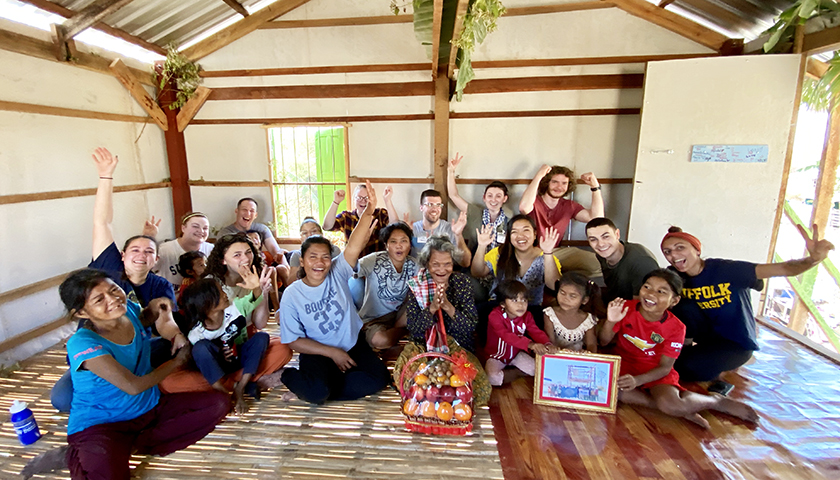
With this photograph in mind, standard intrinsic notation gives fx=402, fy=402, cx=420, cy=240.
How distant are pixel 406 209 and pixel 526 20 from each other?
260 cm

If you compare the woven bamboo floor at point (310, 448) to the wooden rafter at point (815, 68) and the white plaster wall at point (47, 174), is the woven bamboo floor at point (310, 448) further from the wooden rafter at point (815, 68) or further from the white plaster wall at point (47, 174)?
the wooden rafter at point (815, 68)

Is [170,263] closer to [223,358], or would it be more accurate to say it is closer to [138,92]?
[223,358]

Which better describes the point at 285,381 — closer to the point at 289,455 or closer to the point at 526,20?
the point at 289,455

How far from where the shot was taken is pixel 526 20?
457 cm

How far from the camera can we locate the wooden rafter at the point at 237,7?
4366 millimetres

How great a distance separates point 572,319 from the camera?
267cm

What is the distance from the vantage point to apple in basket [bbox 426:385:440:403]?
222 cm

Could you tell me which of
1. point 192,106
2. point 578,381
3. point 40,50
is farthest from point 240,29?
point 578,381

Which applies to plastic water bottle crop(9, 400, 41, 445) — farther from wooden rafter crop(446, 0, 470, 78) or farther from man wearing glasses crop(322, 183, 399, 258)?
wooden rafter crop(446, 0, 470, 78)

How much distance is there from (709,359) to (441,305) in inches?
71.3

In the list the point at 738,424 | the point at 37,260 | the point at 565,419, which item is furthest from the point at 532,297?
the point at 37,260

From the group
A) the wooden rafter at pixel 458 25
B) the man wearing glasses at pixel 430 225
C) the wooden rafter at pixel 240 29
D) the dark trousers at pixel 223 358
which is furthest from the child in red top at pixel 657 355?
the wooden rafter at pixel 240 29

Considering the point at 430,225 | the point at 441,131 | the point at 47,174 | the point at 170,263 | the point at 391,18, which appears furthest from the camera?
the point at 441,131

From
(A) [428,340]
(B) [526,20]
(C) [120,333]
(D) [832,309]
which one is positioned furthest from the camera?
(D) [832,309]
